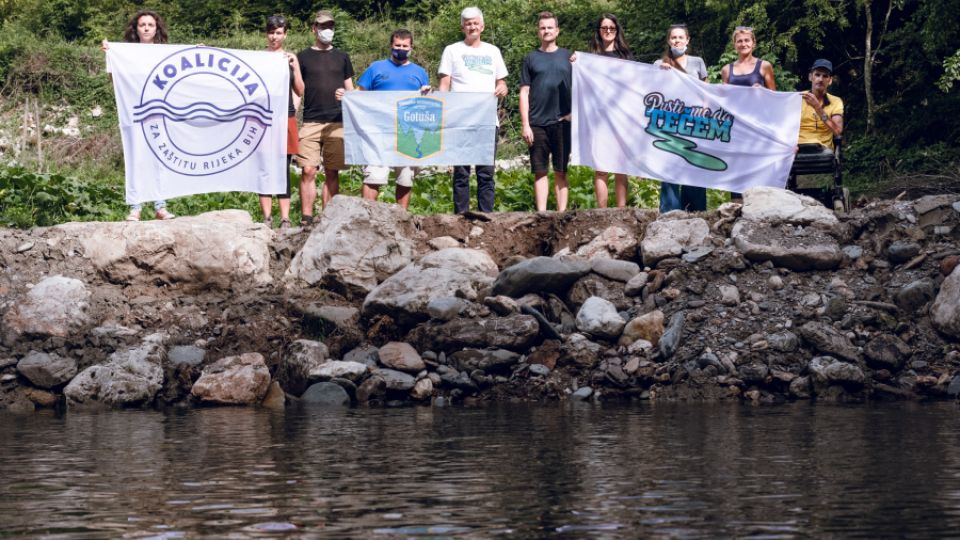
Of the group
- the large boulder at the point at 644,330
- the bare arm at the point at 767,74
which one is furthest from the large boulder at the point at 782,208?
the large boulder at the point at 644,330

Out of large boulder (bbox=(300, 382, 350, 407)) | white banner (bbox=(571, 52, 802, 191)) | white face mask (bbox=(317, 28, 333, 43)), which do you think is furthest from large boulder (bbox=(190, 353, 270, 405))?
white banner (bbox=(571, 52, 802, 191))

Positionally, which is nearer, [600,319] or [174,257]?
[600,319]

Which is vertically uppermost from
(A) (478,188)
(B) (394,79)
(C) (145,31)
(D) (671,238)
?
(C) (145,31)

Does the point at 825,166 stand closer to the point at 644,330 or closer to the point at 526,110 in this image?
the point at 526,110

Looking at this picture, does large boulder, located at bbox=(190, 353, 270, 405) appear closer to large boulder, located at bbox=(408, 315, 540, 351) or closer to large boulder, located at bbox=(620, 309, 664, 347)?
large boulder, located at bbox=(408, 315, 540, 351)

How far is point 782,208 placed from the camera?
14125mm

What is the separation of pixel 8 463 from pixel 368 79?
7376 millimetres

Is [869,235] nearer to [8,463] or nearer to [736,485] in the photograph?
[736,485]

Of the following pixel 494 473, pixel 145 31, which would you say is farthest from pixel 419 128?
pixel 494 473

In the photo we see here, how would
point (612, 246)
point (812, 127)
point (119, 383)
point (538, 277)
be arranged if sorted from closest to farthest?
point (119, 383), point (538, 277), point (612, 246), point (812, 127)

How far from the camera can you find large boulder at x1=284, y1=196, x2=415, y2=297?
46.9 feet

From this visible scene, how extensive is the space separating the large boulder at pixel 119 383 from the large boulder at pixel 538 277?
3230mm

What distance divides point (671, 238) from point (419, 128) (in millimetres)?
2995

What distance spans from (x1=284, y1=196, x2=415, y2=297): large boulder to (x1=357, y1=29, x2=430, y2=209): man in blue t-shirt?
0.55 m
